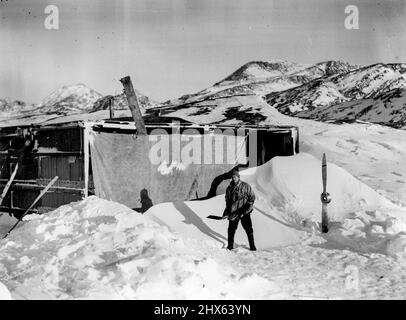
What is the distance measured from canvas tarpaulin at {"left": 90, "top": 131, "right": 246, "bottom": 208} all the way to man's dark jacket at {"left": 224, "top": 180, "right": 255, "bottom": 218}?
11.7 feet

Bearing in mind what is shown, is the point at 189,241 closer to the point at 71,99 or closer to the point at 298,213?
the point at 298,213

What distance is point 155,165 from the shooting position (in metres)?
11.6

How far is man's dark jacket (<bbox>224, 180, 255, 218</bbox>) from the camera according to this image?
837 centimetres

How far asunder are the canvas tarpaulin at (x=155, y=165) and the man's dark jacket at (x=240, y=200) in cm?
357

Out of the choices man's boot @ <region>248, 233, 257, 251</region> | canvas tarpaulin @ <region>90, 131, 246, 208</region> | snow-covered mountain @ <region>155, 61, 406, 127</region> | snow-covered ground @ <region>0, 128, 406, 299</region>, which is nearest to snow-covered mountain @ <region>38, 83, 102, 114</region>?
snow-covered mountain @ <region>155, 61, 406, 127</region>

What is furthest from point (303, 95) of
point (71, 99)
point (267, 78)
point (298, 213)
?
point (71, 99)

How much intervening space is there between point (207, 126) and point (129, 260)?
7297mm

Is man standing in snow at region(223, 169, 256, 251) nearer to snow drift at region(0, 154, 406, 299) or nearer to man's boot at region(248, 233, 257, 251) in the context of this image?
man's boot at region(248, 233, 257, 251)

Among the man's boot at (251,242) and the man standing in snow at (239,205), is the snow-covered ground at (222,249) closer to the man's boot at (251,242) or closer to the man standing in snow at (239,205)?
the man's boot at (251,242)

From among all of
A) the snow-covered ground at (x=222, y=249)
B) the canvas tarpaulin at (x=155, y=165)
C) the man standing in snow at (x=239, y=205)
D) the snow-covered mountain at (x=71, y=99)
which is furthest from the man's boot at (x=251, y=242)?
the snow-covered mountain at (x=71, y=99)

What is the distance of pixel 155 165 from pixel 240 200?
12.5 ft

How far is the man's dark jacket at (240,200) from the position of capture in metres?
8.37
